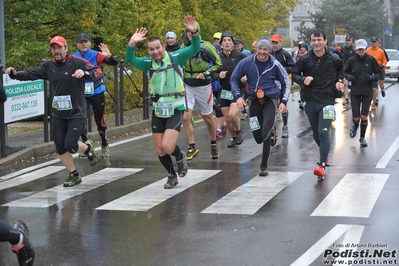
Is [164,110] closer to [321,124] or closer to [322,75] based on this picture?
[321,124]

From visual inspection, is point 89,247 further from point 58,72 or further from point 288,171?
point 288,171

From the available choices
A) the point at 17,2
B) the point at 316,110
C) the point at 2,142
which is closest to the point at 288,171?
the point at 316,110

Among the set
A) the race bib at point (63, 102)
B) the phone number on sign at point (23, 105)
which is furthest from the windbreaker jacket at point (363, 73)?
the race bib at point (63, 102)

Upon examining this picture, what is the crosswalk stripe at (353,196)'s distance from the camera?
831 centimetres

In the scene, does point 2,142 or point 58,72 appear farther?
point 2,142

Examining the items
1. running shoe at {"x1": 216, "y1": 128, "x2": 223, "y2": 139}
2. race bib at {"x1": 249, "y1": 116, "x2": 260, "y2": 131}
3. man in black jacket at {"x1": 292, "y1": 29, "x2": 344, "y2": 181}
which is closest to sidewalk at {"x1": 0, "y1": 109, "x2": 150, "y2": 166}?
running shoe at {"x1": 216, "y1": 128, "x2": 223, "y2": 139}

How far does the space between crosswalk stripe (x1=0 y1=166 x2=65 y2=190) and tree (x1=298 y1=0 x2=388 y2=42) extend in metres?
65.7

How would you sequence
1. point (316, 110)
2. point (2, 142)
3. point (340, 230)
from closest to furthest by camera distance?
point (340, 230)
point (316, 110)
point (2, 142)

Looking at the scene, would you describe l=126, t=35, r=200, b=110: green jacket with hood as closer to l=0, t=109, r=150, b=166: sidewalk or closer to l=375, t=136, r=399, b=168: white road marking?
l=375, t=136, r=399, b=168: white road marking

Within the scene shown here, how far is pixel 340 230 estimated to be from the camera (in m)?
7.50

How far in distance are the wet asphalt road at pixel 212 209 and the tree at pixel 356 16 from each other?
65272 millimetres

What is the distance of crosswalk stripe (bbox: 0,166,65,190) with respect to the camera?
35.2 ft

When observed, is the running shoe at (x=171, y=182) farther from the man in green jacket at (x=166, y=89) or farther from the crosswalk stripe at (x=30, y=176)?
the crosswalk stripe at (x=30, y=176)

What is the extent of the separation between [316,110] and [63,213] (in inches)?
155
